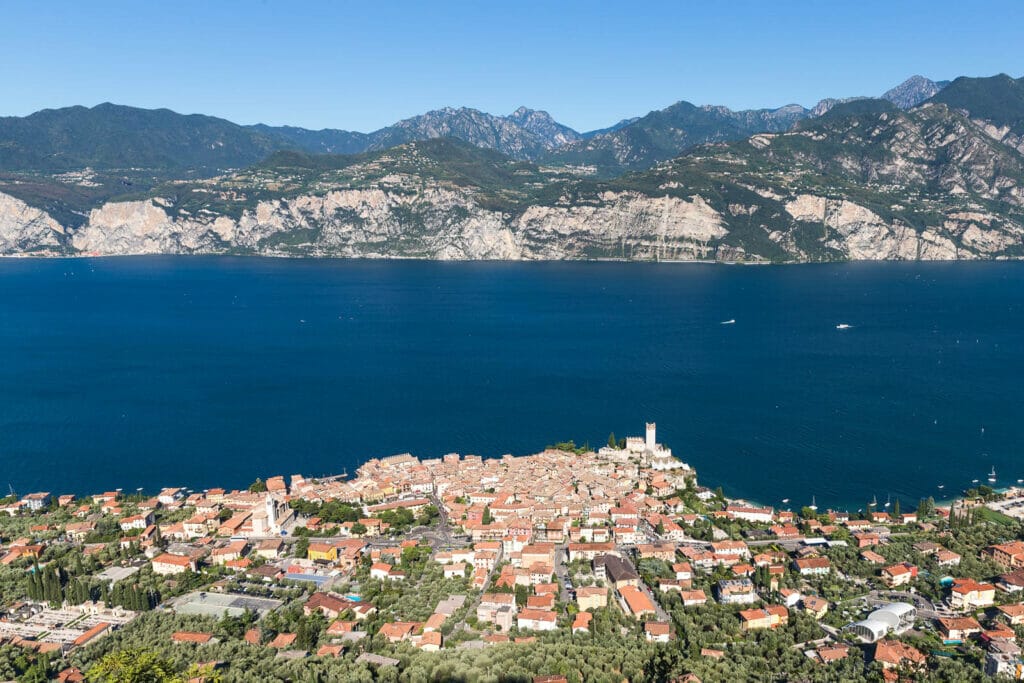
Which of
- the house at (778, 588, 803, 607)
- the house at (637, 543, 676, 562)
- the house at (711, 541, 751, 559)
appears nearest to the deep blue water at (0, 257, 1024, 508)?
the house at (711, 541, 751, 559)

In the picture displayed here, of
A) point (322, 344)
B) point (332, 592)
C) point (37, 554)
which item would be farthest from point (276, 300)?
point (332, 592)

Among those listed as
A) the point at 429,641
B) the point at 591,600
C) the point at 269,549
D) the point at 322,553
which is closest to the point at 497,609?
the point at 429,641

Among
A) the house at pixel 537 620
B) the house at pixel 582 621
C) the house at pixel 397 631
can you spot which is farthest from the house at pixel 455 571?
the house at pixel 582 621

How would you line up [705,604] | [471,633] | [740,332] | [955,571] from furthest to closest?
[740,332], [955,571], [705,604], [471,633]

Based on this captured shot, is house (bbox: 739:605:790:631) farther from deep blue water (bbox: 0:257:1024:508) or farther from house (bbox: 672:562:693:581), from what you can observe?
deep blue water (bbox: 0:257:1024:508)

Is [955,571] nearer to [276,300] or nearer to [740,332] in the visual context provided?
[740,332]

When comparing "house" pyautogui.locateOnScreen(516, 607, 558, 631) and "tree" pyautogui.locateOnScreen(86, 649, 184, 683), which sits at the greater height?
"tree" pyautogui.locateOnScreen(86, 649, 184, 683)

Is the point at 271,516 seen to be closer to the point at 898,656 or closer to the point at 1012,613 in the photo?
the point at 898,656
